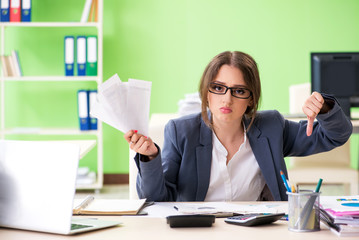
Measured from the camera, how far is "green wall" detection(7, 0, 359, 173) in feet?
16.3

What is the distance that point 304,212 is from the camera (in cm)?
125

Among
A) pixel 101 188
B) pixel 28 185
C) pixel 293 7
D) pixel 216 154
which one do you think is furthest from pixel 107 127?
pixel 28 185

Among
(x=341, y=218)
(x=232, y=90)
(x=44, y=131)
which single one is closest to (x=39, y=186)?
(x=341, y=218)

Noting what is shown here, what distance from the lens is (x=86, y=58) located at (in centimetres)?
463

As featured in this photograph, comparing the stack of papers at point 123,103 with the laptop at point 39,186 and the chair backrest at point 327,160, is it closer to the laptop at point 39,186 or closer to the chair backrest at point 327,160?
the laptop at point 39,186

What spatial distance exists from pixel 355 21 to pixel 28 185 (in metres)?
4.42

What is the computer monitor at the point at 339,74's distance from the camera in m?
3.54

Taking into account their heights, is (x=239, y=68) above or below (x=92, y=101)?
above

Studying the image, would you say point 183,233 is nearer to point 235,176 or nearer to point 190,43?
point 235,176

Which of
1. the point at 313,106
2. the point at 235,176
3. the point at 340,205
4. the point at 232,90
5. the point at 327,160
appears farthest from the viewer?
the point at 327,160

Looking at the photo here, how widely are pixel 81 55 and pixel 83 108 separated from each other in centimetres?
44

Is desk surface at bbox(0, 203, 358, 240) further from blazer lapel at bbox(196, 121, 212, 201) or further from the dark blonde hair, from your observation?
the dark blonde hair

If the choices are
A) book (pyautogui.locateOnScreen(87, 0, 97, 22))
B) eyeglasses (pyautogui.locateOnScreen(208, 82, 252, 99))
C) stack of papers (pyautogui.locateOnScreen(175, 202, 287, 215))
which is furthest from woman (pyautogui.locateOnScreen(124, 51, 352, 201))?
book (pyautogui.locateOnScreen(87, 0, 97, 22))

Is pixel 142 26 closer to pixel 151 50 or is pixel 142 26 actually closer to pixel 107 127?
pixel 151 50
